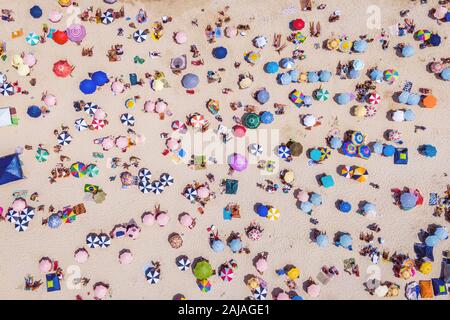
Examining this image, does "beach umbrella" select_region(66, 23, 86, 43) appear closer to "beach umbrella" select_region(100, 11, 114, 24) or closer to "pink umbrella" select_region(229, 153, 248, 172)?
"beach umbrella" select_region(100, 11, 114, 24)

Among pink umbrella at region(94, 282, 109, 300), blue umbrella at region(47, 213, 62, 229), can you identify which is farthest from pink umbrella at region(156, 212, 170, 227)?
blue umbrella at region(47, 213, 62, 229)

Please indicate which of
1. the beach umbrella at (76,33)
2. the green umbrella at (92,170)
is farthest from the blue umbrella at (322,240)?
the beach umbrella at (76,33)

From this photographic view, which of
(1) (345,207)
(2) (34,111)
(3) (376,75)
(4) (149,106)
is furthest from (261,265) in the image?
(2) (34,111)

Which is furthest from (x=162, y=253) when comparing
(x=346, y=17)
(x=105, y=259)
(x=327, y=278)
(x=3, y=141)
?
(x=346, y=17)

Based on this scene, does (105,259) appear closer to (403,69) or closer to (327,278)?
(327,278)

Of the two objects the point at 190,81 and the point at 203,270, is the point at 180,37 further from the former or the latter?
the point at 203,270
